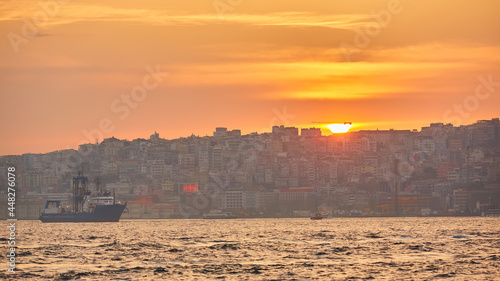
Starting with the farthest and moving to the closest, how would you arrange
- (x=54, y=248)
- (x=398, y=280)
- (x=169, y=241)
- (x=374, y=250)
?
(x=169, y=241) → (x=54, y=248) → (x=374, y=250) → (x=398, y=280)

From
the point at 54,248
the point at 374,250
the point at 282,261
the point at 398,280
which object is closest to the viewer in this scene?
the point at 398,280

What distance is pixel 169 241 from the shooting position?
315 feet

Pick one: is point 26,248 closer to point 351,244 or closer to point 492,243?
point 351,244

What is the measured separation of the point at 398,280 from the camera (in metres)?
55.2

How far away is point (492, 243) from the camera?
8588 centimetres

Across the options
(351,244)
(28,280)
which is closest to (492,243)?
(351,244)

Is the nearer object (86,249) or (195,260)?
(195,260)

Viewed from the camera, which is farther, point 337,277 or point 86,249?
point 86,249

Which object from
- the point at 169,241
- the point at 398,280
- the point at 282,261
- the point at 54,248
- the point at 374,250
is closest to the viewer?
the point at 398,280

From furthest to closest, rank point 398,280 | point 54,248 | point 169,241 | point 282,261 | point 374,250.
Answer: point 169,241, point 54,248, point 374,250, point 282,261, point 398,280

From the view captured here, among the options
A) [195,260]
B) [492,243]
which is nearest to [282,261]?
[195,260]

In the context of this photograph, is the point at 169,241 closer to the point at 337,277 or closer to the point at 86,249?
the point at 86,249

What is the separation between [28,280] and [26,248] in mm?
28542

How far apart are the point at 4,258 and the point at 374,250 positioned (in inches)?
1075
